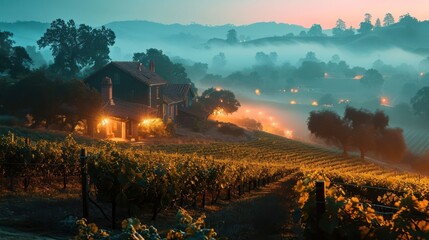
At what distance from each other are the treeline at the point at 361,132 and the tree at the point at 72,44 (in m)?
54.4

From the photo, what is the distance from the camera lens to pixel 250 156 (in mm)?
55656

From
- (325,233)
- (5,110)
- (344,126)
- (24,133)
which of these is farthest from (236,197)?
(344,126)

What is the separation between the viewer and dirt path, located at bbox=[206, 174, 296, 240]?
54.1ft

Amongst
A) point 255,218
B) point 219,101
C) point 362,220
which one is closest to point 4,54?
point 219,101

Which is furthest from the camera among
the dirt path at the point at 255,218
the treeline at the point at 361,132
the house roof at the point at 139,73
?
the treeline at the point at 361,132

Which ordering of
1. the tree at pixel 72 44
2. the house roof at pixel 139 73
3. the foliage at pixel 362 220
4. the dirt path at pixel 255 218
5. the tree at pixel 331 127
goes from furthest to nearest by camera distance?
1. the tree at pixel 72 44
2. the tree at pixel 331 127
3. the house roof at pixel 139 73
4. the dirt path at pixel 255 218
5. the foliage at pixel 362 220

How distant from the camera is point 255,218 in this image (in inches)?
770

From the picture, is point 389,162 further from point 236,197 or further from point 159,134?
point 236,197

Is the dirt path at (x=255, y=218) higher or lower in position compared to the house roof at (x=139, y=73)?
lower

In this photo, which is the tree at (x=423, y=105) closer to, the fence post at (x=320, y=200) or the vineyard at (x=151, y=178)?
the vineyard at (x=151, y=178)

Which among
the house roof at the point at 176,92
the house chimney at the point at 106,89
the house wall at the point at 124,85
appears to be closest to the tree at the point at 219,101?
the house roof at the point at 176,92

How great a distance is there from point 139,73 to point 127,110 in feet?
33.3

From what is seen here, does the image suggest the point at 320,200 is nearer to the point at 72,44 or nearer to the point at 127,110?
the point at 127,110

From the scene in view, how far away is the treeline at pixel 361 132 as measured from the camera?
76.9 metres
